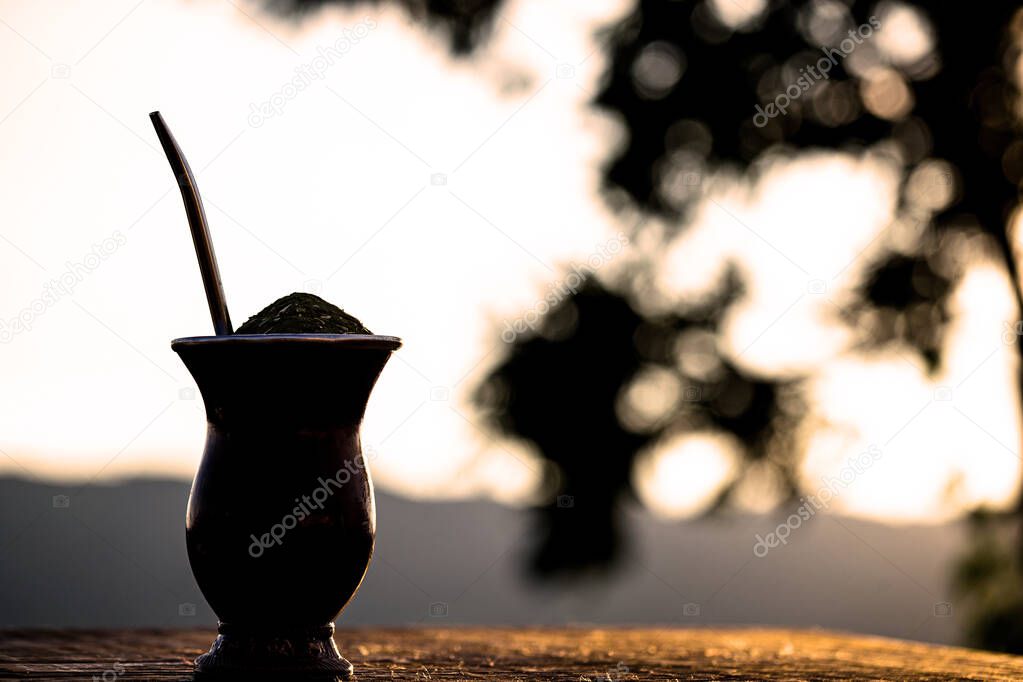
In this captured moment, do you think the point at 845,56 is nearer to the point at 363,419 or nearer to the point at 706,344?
the point at 706,344

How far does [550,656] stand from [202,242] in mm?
882

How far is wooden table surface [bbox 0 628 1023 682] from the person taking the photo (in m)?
1.68

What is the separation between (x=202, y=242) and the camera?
1.63 meters

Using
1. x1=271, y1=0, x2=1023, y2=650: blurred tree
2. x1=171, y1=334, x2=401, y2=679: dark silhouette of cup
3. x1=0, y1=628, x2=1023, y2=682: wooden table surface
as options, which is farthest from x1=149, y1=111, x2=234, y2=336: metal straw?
x1=271, y1=0, x2=1023, y2=650: blurred tree

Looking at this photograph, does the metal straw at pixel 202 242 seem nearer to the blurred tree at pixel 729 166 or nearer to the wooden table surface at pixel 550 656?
the wooden table surface at pixel 550 656

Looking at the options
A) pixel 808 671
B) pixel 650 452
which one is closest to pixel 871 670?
pixel 808 671

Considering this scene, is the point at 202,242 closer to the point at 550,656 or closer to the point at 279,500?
the point at 279,500

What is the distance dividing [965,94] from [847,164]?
1.92 feet

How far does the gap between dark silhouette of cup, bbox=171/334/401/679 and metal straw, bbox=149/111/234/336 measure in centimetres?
11

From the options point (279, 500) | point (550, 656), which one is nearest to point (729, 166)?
point (550, 656)

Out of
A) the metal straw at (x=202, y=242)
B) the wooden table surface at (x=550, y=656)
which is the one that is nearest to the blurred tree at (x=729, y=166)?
the wooden table surface at (x=550, y=656)

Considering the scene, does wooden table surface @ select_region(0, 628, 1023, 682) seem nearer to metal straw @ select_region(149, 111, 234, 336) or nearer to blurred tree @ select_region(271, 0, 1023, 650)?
metal straw @ select_region(149, 111, 234, 336)

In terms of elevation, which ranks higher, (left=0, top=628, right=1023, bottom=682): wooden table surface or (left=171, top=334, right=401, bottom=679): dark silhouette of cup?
(left=171, top=334, right=401, bottom=679): dark silhouette of cup

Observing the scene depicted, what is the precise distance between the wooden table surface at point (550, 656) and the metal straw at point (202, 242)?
478 millimetres
